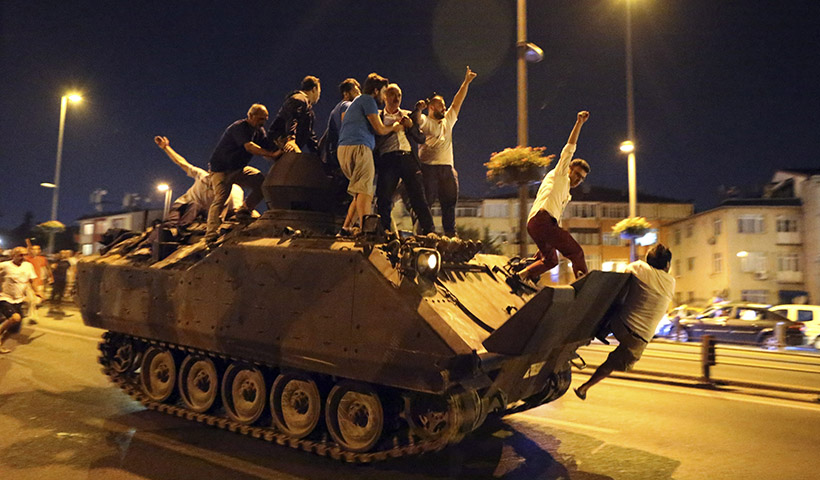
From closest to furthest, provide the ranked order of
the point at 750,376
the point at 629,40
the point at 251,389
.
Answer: the point at 251,389
the point at 750,376
the point at 629,40

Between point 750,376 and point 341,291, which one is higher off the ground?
point 341,291

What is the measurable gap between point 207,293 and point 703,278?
40.3m

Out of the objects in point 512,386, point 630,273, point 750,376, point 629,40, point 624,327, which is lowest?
point 750,376

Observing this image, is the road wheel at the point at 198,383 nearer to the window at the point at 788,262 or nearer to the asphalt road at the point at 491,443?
the asphalt road at the point at 491,443

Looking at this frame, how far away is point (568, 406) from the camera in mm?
8094

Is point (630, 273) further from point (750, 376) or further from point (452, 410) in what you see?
point (750, 376)

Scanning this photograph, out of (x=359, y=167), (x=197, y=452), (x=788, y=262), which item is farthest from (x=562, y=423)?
(x=788, y=262)

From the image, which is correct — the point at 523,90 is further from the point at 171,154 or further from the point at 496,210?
the point at 496,210

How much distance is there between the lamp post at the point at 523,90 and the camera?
1079 cm

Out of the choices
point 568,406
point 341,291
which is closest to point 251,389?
point 341,291

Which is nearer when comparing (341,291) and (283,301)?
(341,291)

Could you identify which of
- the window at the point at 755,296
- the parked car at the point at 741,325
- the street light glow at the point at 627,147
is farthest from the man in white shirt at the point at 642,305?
the window at the point at 755,296

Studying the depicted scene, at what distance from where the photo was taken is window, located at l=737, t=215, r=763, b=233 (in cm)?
3784

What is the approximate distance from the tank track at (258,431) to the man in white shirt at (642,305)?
1838 mm
